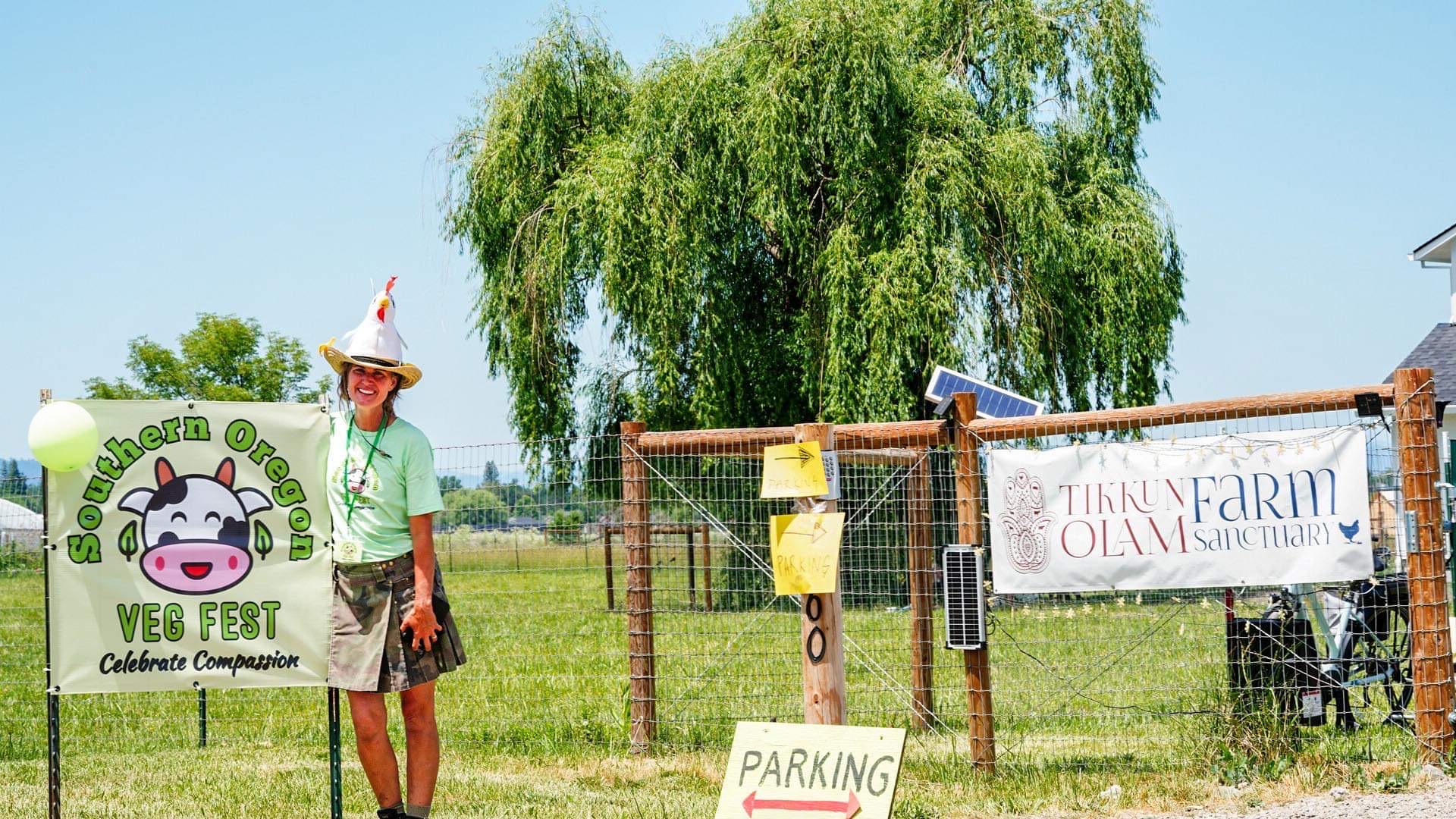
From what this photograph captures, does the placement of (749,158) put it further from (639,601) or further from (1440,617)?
(1440,617)

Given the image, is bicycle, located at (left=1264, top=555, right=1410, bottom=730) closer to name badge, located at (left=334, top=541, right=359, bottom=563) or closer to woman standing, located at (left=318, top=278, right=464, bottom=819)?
woman standing, located at (left=318, top=278, right=464, bottom=819)

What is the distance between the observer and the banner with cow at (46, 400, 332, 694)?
5336 mm

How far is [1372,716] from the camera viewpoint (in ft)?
26.2

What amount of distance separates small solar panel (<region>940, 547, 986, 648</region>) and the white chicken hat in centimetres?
274

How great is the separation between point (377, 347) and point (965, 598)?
3.03 metres

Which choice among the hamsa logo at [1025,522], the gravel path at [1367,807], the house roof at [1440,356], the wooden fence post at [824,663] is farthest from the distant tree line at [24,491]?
the house roof at [1440,356]

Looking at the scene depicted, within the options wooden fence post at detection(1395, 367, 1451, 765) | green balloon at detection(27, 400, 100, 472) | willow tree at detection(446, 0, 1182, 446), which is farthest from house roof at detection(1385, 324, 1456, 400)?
green balloon at detection(27, 400, 100, 472)

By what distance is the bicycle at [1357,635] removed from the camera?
717 centimetres

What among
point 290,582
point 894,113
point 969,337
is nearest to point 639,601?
point 290,582

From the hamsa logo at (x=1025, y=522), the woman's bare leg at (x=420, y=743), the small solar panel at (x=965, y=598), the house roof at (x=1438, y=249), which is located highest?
the house roof at (x=1438, y=249)

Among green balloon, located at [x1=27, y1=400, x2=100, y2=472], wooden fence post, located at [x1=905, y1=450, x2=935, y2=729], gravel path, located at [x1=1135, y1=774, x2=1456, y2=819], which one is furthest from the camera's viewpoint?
wooden fence post, located at [x1=905, y1=450, x2=935, y2=729]

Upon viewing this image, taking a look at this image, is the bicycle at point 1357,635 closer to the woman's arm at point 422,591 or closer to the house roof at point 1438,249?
the woman's arm at point 422,591

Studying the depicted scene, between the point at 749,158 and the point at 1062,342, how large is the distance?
4.58 m

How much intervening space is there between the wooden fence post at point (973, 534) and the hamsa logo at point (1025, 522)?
15 cm
